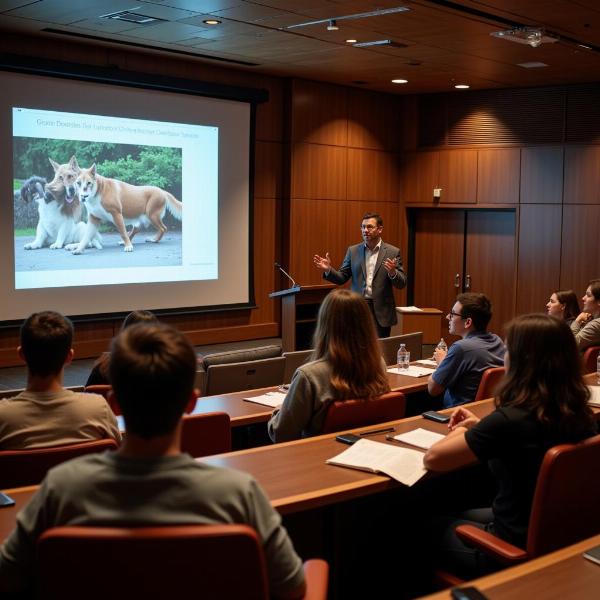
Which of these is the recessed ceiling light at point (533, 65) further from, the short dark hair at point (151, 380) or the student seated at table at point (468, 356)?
the short dark hair at point (151, 380)

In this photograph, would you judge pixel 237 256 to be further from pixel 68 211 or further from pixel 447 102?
pixel 447 102

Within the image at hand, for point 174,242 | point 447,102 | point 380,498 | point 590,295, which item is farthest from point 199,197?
point 380,498

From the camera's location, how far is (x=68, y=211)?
8.41 metres

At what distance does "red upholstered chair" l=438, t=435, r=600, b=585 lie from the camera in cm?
233

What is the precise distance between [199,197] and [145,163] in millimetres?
826

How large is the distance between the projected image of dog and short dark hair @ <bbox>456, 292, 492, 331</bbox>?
5.31 metres

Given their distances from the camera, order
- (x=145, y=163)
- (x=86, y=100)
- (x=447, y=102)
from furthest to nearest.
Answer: (x=447, y=102)
(x=145, y=163)
(x=86, y=100)

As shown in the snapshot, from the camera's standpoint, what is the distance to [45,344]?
2.65 m

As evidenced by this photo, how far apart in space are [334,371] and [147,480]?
1.78 metres

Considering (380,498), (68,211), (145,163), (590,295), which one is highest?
(145,163)

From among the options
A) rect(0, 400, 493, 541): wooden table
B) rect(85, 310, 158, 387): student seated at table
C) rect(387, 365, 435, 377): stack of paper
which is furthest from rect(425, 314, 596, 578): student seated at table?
rect(387, 365, 435, 377): stack of paper

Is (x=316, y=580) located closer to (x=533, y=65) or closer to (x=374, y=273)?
(x=374, y=273)

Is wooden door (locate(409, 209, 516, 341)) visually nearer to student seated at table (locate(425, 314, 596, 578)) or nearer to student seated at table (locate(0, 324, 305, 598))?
student seated at table (locate(425, 314, 596, 578))

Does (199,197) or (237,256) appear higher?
(199,197)
